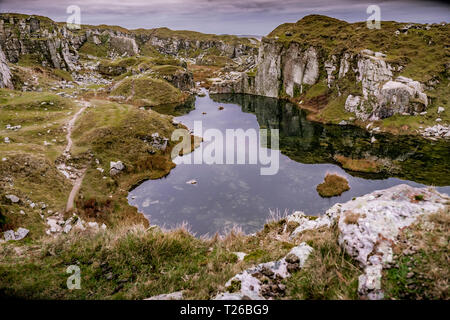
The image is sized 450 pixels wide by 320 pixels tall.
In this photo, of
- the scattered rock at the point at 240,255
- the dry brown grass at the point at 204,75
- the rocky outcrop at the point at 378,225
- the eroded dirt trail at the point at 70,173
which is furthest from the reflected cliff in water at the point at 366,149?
the dry brown grass at the point at 204,75

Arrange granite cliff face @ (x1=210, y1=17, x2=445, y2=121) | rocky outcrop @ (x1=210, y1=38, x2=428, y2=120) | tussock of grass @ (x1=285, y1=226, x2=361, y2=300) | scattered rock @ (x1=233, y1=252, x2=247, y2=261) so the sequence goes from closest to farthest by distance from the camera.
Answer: tussock of grass @ (x1=285, y1=226, x2=361, y2=300) → scattered rock @ (x1=233, y1=252, x2=247, y2=261) → rocky outcrop @ (x1=210, y1=38, x2=428, y2=120) → granite cliff face @ (x1=210, y1=17, x2=445, y2=121)

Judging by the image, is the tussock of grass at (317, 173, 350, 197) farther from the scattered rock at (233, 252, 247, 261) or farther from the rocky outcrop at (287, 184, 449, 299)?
the rocky outcrop at (287, 184, 449, 299)

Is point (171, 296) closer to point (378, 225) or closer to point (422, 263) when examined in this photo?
point (378, 225)

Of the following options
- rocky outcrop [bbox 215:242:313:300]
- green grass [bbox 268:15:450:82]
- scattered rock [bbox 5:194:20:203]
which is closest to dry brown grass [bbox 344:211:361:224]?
rocky outcrop [bbox 215:242:313:300]

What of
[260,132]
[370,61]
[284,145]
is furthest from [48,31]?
[370,61]

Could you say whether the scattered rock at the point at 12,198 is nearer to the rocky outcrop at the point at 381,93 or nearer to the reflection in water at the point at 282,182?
the reflection in water at the point at 282,182

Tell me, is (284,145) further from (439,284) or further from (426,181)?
(439,284)

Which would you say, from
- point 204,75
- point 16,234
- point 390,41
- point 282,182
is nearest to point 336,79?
point 390,41
